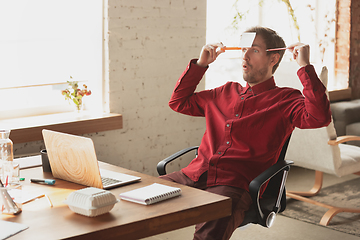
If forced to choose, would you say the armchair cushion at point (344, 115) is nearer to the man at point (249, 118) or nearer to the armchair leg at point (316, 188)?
the armchair leg at point (316, 188)

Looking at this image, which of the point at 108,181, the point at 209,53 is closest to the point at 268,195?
the point at 209,53

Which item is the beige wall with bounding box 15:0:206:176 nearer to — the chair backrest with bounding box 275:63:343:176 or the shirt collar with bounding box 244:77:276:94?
the chair backrest with bounding box 275:63:343:176

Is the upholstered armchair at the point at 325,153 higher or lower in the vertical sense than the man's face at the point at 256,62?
lower

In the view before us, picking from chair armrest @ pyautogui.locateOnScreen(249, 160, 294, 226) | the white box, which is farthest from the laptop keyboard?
chair armrest @ pyautogui.locateOnScreen(249, 160, 294, 226)

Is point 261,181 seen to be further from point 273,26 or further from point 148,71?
point 273,26

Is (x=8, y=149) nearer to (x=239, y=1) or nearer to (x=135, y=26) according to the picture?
(x=135, y=26)

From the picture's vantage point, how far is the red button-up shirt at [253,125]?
7.43 feet

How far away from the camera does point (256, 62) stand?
8.06 feet

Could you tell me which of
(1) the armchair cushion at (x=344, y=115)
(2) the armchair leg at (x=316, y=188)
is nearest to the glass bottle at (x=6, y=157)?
(2) the armchair leg at (x=316, y=188)

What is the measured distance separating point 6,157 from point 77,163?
0.84 feet

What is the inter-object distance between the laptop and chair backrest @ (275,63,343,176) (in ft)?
5.89

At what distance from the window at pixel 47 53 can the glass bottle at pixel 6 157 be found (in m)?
1.52

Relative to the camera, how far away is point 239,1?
4.46 meters

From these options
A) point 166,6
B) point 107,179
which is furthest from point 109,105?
point 107,179
